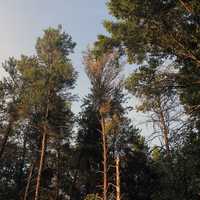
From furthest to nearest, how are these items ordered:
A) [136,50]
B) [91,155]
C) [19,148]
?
1. [19,148]
2. [91,155]
3. [136,50]

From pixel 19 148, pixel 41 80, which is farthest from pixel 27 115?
pixel 19 148

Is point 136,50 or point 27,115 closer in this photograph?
point 136,50

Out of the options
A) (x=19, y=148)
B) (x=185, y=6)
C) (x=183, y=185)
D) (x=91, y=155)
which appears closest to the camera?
(x=185, y=6)

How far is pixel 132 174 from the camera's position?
87.8ft

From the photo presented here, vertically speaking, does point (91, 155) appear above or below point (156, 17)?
above

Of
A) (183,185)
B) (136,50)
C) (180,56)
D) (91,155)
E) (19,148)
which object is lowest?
(183,185)

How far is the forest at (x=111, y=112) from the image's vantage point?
441 inches

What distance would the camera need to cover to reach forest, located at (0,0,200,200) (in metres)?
11.2

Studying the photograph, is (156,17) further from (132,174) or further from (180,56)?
(132,174)

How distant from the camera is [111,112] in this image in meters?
16.7

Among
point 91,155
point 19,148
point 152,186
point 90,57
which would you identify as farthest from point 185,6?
point 19,148

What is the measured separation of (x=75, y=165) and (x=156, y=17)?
16.9m

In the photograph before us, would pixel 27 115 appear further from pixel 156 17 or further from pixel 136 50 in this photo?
pixel 156 17

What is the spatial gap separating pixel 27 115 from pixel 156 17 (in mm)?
11870
